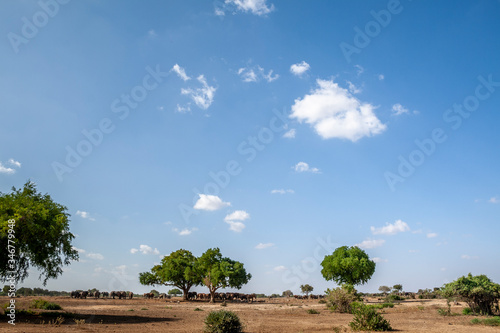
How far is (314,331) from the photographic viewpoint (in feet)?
65.8

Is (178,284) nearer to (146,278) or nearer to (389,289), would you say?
(146,278)

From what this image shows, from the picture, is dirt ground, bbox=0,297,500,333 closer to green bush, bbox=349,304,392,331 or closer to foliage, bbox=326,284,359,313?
green bush, bbox=349,304,392,331

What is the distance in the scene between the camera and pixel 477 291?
88.9 feet

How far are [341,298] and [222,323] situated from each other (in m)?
25.6

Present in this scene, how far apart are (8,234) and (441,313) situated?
120ft

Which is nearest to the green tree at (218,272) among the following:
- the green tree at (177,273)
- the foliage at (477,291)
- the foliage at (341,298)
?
the green tree at (177,273)

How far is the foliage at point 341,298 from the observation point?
3794 centimetres

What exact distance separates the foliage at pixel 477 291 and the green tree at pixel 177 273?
50.5 metres

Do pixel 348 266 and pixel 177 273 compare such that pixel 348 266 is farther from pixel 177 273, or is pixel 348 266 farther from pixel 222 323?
pixel 222 323

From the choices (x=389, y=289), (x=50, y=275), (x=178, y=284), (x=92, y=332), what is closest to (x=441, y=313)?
(x=92, y=332)

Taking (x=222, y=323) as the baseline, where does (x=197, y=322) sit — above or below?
below

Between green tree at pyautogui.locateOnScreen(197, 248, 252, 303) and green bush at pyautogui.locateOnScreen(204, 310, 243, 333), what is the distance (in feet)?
159

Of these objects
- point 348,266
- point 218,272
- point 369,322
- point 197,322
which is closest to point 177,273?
point 218,272

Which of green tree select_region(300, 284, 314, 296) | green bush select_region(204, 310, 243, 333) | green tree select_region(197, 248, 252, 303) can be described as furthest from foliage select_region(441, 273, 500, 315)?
green tree select_region(300, 284, 314, 296)
